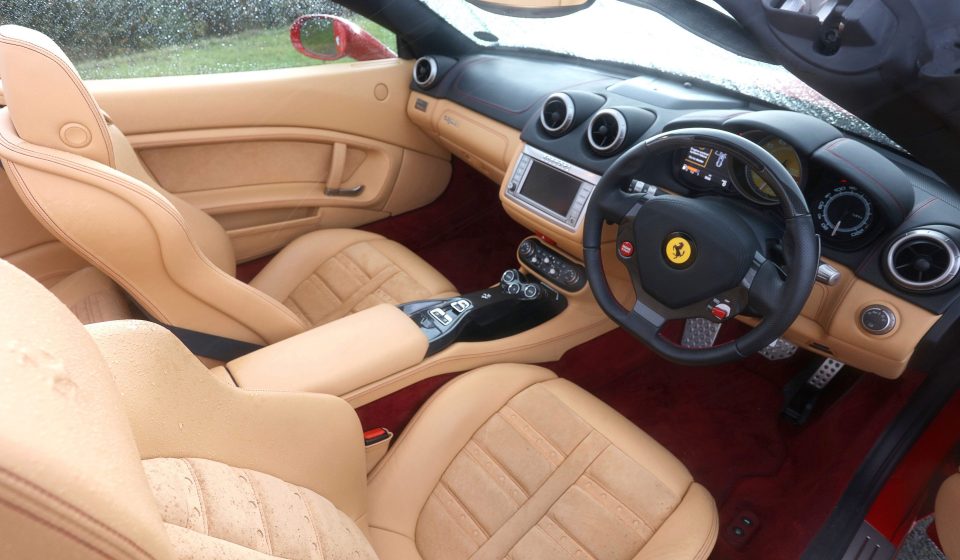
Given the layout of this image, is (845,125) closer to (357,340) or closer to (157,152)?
(357,340)

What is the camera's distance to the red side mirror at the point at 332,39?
2.06m

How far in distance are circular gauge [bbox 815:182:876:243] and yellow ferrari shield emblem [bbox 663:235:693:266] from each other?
0.28 metres

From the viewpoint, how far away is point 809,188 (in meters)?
1.26

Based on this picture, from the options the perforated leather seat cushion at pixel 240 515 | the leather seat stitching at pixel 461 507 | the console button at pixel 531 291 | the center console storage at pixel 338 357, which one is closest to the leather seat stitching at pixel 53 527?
the perforated leather seat cushion at pixel 240 515

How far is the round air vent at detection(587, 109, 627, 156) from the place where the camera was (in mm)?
1541

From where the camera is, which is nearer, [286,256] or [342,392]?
[342,392]

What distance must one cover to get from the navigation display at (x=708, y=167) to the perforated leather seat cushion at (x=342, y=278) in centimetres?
77


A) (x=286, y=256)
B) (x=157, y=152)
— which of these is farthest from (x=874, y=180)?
(x=157, y=152)

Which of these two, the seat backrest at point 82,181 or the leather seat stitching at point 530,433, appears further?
the leather seat stitching at point 530,433

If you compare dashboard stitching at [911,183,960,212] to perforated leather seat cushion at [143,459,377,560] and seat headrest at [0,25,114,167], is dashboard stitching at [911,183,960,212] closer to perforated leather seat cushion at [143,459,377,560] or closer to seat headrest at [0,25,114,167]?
perforated leather seat cushion at [143,459,377,560]

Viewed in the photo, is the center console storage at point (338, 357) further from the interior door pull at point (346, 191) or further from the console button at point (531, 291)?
the interior door pull at point (346, 191)

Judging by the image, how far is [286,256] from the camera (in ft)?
6.45

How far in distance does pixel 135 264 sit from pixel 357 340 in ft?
1.51

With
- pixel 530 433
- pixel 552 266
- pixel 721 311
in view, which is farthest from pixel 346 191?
pixel 721 311
